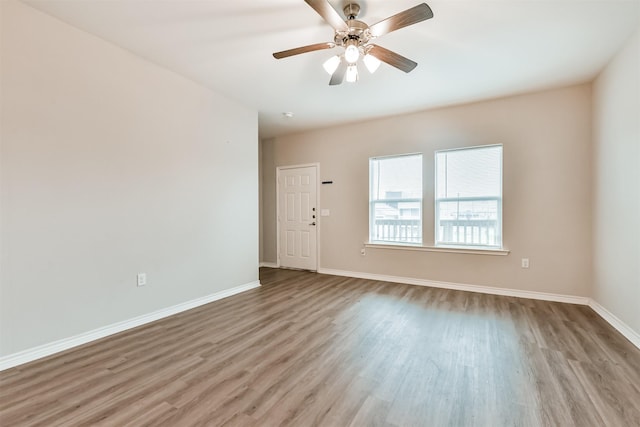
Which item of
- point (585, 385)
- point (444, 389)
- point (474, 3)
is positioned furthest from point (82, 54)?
point (585, 385)

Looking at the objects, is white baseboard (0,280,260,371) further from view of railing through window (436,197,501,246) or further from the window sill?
view of railing through window (436,197,501,246)

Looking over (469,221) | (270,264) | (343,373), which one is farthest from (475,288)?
(270,264)

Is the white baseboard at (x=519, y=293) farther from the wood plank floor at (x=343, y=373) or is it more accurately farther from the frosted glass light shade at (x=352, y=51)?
the frosted glass light shade at (x=352, y=51)

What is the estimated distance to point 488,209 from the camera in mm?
4098

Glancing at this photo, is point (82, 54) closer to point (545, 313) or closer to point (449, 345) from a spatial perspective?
point (449, 345)

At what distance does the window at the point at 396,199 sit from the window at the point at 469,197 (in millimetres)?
320

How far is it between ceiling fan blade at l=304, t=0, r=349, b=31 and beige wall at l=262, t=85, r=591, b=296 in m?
Result: 2.78

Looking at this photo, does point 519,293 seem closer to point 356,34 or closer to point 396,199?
point 396,199

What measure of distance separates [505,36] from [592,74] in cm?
164

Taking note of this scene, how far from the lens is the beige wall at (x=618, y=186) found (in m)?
2.57

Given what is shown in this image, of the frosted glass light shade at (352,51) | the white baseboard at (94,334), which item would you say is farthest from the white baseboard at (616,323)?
the white baseboard at (94,334)

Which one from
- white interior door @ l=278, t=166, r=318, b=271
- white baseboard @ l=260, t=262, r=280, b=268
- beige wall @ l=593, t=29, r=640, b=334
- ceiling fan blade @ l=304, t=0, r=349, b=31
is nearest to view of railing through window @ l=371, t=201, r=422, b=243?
white interior door @ l=278, t=166, r=318, b=271

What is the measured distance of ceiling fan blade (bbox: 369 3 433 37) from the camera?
5.94ft

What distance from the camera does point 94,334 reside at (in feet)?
8.64
